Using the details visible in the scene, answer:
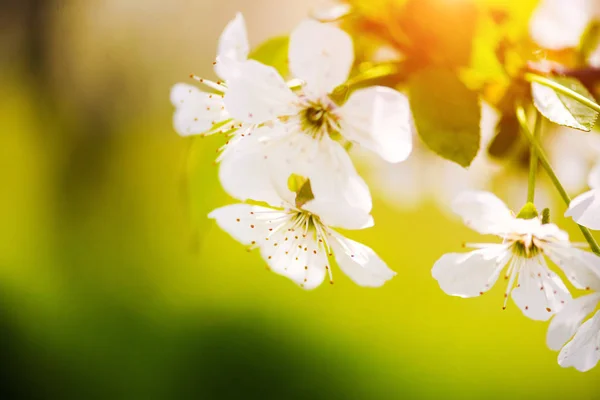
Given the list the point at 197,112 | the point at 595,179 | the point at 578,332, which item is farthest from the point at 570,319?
the point at 197,112

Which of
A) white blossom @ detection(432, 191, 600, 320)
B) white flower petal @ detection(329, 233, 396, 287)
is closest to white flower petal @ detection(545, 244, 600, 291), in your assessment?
white blossom @ detection(432, 191, 600, 320)

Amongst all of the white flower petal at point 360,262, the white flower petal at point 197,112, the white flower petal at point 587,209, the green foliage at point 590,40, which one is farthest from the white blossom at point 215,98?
the green foliage at point 590,40

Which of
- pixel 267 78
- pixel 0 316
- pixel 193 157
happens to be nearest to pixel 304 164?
pixel 267 78

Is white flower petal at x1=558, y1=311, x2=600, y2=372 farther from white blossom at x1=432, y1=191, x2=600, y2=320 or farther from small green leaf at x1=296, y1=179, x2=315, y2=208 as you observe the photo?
small green leaf at x1=296, y1=179, x2=315, y2=208

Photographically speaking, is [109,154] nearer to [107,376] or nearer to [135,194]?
[135,194]

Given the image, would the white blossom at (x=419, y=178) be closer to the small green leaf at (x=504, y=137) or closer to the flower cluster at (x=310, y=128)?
the small green leaf at (x=504, y=137)

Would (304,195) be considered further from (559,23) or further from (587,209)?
(559,23)
